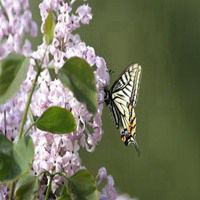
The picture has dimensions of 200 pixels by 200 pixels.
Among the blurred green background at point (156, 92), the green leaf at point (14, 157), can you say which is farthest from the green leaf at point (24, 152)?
the blurred green background at point (156, 92)

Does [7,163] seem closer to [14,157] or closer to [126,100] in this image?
[14,157]

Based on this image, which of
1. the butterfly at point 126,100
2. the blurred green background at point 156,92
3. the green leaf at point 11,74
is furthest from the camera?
the blurred green background at point 156,92

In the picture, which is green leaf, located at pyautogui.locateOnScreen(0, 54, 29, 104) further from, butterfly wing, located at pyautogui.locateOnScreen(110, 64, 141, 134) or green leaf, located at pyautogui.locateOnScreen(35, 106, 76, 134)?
butterfly wing, located at pyautogui.locateOnScreen(110, 64, 141, 134)

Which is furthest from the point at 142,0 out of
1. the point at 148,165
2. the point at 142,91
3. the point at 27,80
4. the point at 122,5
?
the point at 27,80

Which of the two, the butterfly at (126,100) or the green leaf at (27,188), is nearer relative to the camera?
the green leaf at (27,188)

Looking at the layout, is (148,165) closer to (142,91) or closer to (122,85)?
(142,91)

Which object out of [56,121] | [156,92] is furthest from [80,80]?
[156,92]

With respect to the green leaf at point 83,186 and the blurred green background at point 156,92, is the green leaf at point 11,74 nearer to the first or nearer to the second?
the green leaf at point 83,186
